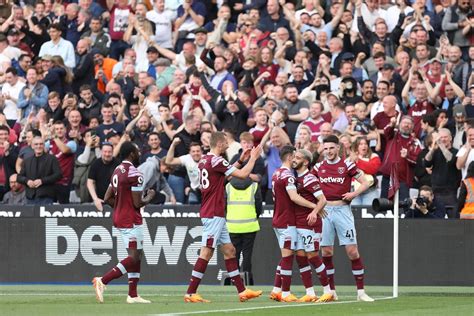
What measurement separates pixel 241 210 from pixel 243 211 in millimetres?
38

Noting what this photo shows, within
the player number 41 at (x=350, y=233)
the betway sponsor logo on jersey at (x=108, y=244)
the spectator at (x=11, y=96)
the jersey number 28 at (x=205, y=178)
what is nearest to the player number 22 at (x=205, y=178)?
the jersey number 28 at (x=205, y=178)

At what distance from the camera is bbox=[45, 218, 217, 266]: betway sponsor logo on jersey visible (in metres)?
25.6

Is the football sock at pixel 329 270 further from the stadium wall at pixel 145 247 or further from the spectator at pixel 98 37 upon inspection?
the spectator at pixel 98 37

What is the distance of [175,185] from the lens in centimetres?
→ 2648

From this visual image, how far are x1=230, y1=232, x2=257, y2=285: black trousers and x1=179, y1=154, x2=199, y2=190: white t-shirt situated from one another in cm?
253

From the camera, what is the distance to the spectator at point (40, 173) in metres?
26.4

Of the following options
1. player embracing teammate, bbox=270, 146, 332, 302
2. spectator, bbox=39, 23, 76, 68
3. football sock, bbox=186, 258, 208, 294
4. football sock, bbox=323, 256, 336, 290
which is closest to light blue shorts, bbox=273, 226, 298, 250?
player embracing teammate, bbox=270, 146, 332, 302

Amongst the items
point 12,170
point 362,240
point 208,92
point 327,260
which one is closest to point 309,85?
point 208,92

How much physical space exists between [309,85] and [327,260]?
8.30 m

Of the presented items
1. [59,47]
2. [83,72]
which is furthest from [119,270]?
[59,47]

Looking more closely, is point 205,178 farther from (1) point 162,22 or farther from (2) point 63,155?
(1) point 162,22

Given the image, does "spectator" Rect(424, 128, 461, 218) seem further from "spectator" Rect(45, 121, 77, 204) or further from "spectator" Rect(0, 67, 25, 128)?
"spectator" Rect(0, 67, 25, 128)

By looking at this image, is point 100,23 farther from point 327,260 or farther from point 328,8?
point 327,260

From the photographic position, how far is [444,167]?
80.9 feet
